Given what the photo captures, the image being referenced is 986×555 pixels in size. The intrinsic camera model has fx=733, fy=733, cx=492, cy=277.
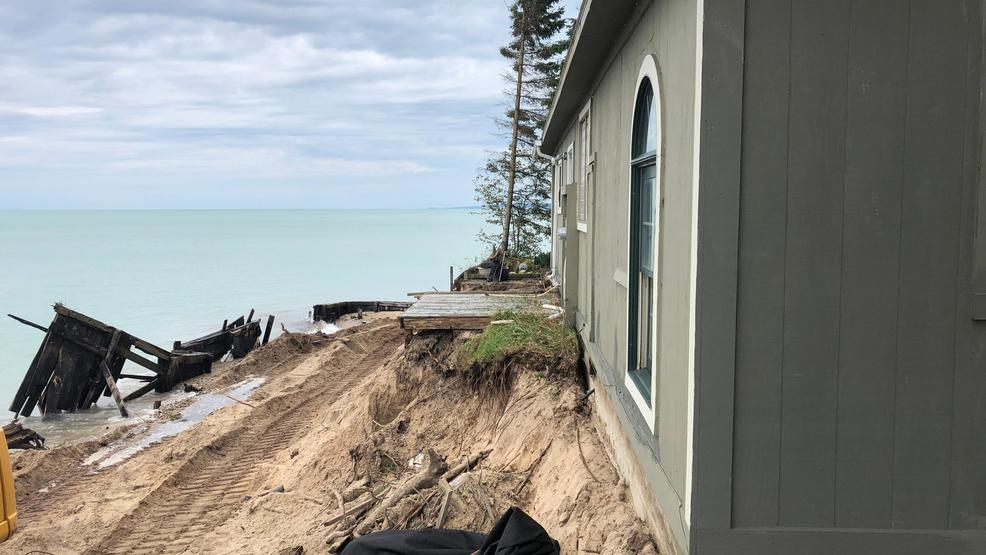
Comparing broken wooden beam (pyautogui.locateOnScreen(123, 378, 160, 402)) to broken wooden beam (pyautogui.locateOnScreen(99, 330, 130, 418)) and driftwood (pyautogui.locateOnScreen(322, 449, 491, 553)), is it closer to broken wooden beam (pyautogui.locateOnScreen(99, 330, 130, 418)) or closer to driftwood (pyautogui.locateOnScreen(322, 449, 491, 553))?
broken wooden beam (pyautogui.locateOnScreen(99, 330, 130, 418))

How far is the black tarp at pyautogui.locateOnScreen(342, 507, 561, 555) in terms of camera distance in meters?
4.28

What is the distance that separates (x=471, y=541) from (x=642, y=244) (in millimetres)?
2290

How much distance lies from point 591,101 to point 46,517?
32.1ft

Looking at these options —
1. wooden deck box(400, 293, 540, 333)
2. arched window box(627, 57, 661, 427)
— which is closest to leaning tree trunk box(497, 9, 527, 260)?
wooden deck box(400, 293, 540, 333)

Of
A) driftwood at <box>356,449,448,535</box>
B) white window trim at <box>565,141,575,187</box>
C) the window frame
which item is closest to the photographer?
driftwood at <box>356,449,448,535</box>

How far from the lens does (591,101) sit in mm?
8281

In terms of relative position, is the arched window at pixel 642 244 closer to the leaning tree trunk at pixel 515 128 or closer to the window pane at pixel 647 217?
the window pane at pixel 647 217

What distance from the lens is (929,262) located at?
320cm

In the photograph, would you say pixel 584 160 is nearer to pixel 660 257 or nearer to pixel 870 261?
pixel 660 257

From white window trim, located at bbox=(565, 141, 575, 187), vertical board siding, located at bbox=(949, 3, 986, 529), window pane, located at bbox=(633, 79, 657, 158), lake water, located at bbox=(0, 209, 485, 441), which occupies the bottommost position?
lake water, located at bbox=(0, 209, 485, 441)

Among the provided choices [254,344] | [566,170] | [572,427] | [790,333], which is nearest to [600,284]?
[572,427]

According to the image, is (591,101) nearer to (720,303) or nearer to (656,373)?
(656,373)

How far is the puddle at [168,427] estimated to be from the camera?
47.1 feet

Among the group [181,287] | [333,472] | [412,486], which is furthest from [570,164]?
[181,287]
